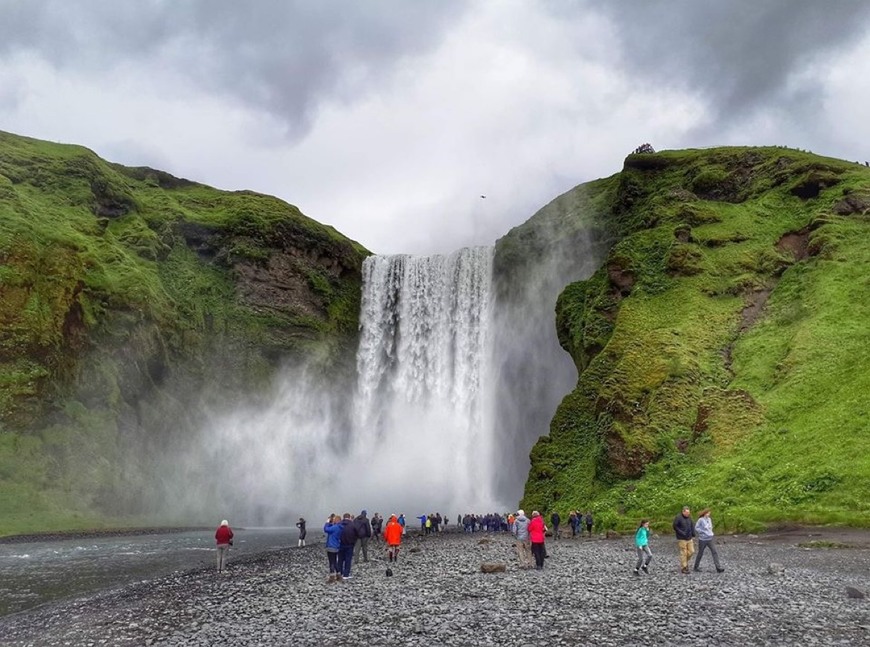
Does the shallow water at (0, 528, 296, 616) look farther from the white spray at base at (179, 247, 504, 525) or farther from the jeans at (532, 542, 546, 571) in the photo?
the white spray at base at (179, 247, 504, 525)

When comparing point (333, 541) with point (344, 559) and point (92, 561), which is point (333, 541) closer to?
point (344, 559)

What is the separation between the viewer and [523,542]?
2400 centimetres

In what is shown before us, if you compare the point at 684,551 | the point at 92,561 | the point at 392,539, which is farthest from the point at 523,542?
the point at 92,561

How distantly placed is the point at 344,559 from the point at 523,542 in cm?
632

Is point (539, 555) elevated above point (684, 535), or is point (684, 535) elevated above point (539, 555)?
point (684, 535)

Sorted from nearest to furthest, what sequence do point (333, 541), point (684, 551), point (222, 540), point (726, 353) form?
1. point (684, 551)
2. point (333, 541)
3. point (222, 540)
4. point (726, 353)

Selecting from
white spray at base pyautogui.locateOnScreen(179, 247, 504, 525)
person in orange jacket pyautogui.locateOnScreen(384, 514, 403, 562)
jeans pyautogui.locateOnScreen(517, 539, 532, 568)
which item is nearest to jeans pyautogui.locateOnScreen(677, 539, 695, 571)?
jeans pyautogui.locateOnScreen(517, 539, 532, 568)

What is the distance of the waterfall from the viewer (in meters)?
76.2

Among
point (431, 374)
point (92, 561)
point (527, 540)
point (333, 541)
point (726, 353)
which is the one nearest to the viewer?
point (333, 541)

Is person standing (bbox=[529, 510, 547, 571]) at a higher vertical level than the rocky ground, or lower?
higher

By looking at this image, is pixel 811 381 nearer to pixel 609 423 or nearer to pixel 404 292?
pixel 609 423

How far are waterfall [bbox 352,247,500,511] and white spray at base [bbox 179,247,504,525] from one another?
14cm

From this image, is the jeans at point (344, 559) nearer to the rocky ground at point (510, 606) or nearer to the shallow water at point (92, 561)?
the rocky ground at point (510, 606)

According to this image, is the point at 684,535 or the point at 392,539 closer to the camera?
the point at 684,535
